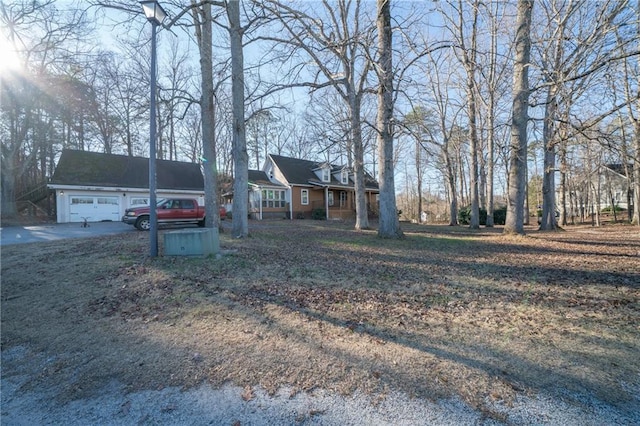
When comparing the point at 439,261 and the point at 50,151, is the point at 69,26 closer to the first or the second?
the point at 50,151

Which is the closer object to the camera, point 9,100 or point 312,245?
point 312,245

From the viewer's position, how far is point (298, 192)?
86.1 ft

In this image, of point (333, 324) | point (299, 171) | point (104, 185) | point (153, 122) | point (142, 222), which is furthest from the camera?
point (299, 171)

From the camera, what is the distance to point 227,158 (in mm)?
26375

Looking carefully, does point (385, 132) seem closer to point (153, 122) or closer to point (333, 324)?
point (153, 122)

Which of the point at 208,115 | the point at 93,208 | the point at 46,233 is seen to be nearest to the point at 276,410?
the point at 208,115

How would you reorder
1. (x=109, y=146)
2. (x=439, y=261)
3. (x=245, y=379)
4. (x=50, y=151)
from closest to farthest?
A: (x=245, y=379)
(x=439, y=261)
(x=50, y=151)
(x=109, y=146)

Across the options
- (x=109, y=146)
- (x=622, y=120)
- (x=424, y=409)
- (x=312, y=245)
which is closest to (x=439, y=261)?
(x=312, y=245)

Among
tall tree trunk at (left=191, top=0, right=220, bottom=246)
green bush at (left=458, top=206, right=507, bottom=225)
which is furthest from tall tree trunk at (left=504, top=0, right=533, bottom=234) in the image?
green bush at (left=458, top=206, right=507, bottom=225)

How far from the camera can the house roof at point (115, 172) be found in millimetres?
20156

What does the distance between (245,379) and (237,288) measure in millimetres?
2410

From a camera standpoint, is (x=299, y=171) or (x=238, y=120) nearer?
(x=238, y=120)

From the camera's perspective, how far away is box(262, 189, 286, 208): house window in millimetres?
24781

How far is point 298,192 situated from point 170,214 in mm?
13143
